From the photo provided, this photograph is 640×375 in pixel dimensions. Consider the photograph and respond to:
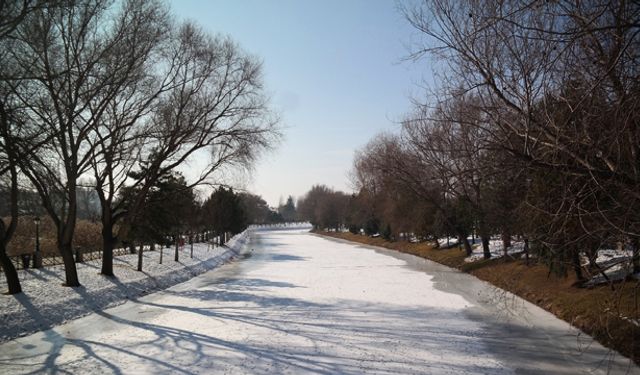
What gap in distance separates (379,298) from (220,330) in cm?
706

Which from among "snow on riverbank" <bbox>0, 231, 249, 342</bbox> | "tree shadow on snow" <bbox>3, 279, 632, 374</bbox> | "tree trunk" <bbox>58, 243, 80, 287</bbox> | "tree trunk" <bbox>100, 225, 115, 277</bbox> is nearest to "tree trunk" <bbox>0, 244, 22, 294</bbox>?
"snow on riverbank" <bbox>0, 231, 249, 342</bbox>

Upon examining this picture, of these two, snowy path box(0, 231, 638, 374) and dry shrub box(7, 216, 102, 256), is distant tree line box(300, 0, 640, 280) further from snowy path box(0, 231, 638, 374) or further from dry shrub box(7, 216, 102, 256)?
dry shrub box(7, 216, 102, 256)

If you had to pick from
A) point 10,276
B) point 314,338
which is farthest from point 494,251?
point 10,276

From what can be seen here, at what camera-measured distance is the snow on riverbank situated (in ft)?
40.9

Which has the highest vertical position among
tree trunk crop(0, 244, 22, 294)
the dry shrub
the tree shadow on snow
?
the dry shrub

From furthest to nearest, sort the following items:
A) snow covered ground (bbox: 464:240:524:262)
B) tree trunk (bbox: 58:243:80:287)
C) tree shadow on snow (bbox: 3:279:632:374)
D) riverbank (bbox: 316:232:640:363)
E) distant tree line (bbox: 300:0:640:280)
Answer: snow covered ground (bbox: 464:240:524:262) → tree trunk (bbox: 58:243:80:287) → riverbank (bbox: 316:232:640:363) → tree shadow on snow (bbox: 3:279:632:374) → distant tree line (bbox: 300:0:640:280)

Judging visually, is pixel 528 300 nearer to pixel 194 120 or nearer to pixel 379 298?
pixel 379 298

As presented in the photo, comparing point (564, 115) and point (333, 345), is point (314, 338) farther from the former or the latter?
point (564, 115)

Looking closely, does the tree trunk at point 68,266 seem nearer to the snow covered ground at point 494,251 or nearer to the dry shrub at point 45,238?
the dry shrub at point 45,238

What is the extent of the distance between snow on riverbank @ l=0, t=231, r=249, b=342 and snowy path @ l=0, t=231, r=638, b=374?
2.02ft

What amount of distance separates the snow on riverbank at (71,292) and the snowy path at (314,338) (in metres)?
0.62

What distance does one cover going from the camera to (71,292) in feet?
53.1

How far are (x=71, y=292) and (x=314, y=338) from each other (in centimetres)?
909

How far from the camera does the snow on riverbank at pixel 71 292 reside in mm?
12477
